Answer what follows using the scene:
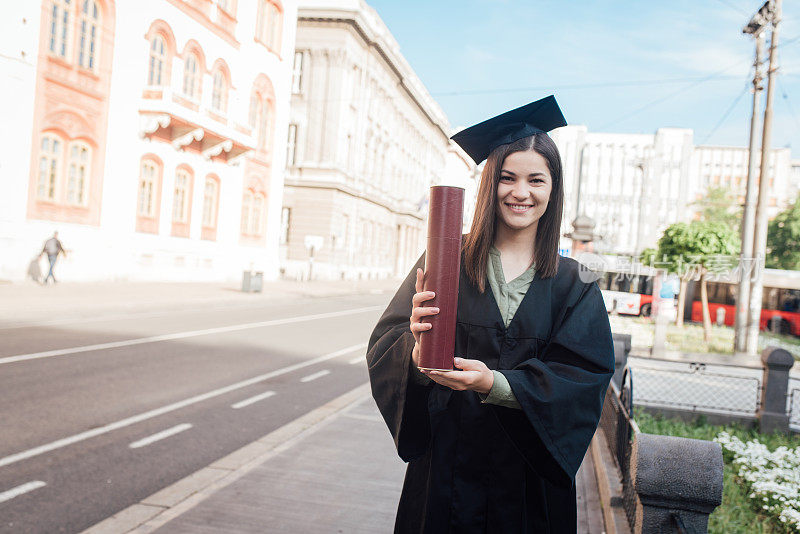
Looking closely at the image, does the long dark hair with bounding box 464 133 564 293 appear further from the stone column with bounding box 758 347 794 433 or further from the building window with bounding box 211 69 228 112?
the building window with bounding box 211 69 228 112

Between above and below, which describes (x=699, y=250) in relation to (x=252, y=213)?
below

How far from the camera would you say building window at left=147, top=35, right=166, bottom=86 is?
76.2 ft

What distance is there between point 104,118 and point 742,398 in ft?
65.4

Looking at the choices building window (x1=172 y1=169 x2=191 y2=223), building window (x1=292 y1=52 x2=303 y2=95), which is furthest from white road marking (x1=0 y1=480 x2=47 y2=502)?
building window (x1=292 y1=52 x2=303 y2=95)

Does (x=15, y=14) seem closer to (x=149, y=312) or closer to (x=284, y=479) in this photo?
(x=149, y=312)

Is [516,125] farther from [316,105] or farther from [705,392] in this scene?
[316,105]

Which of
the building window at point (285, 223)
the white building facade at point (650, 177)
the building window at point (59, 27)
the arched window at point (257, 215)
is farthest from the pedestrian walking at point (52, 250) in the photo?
the white building facade at point (650, 177)

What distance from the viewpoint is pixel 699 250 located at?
23.0 meters

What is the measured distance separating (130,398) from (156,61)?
1897 cm

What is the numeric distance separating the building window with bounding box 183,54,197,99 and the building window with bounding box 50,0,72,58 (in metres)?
5.56

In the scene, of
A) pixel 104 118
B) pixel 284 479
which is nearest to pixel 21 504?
pixel 284 479

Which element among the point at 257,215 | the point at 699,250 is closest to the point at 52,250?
the point at 257,215

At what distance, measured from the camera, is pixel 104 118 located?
70.9 feet

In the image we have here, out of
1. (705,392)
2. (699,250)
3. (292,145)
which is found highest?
(292,145)
